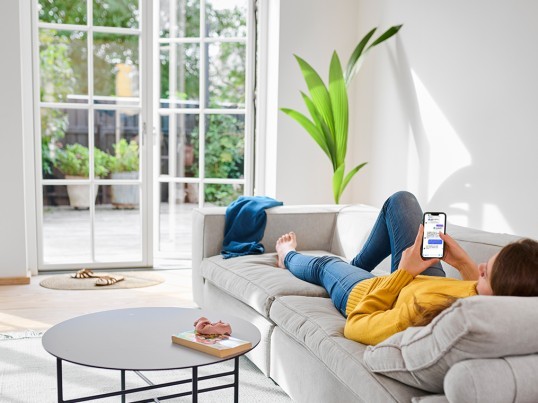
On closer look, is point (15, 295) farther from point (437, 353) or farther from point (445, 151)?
point (437, 353)

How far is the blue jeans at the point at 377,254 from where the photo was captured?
259 centimetres

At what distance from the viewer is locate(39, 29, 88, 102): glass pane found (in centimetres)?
468

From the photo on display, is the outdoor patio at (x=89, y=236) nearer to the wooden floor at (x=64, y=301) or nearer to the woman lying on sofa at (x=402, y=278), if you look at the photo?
the wooden floor at (x=64, y=301)

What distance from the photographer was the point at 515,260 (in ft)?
5.31

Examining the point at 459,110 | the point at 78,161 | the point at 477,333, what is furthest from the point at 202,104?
the point at 477,333

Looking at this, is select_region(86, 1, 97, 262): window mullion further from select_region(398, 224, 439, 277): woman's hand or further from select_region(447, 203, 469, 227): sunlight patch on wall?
select_region(398, 224, 439, 277): woman's hand

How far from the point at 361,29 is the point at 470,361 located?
380cm

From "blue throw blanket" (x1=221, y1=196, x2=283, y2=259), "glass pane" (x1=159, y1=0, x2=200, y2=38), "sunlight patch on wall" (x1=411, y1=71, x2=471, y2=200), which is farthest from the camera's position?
"glass pane" (x1=159, y1=0, x2=200, y2=38)

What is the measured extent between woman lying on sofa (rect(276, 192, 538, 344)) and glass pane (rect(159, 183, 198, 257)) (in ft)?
6.60

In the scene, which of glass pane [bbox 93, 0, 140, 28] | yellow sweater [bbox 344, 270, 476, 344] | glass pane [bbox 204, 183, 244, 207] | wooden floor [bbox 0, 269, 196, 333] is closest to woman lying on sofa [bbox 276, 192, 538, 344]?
yellow sweater [bbox 344, 270, 476, 344]

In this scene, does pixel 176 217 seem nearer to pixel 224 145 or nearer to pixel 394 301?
pixel 224 145

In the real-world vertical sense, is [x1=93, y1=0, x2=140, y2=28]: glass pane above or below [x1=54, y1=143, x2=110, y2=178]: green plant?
above

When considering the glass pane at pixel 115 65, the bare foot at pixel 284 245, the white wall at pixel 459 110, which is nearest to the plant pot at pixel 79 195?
the glass pane at pixel 115 65

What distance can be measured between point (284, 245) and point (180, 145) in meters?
1.99
